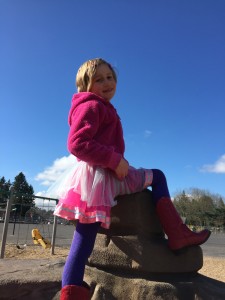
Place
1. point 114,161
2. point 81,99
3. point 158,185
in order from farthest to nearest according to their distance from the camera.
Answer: point 158,185, point 81,99, point 114,161

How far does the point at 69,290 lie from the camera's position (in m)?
2.00

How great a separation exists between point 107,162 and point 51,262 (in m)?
1.46

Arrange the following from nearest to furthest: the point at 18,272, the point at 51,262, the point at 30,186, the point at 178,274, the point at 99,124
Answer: the point at 99,124 < the point at 178,274 < the point at 18,272 < the point at 51,262 < the point at 30,186

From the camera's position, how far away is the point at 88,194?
213 centimetres

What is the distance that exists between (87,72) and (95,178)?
84 cm

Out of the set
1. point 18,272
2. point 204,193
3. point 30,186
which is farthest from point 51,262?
point 30,186

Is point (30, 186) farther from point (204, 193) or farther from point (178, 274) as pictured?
point (178, 274)

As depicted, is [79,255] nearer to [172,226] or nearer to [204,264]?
[172,226]

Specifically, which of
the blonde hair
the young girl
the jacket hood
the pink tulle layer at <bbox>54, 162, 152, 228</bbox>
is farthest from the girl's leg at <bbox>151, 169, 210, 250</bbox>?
Answer: the blonde hair

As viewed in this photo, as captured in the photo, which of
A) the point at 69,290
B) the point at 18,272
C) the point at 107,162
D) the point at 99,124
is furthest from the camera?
the point at 18,272

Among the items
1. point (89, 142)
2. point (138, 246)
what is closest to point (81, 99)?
point (89, 142)

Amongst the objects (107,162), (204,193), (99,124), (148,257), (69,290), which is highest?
(204,193)

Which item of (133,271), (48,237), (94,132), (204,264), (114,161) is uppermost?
(94,132)

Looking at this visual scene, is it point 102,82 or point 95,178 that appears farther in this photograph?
point 102,82
